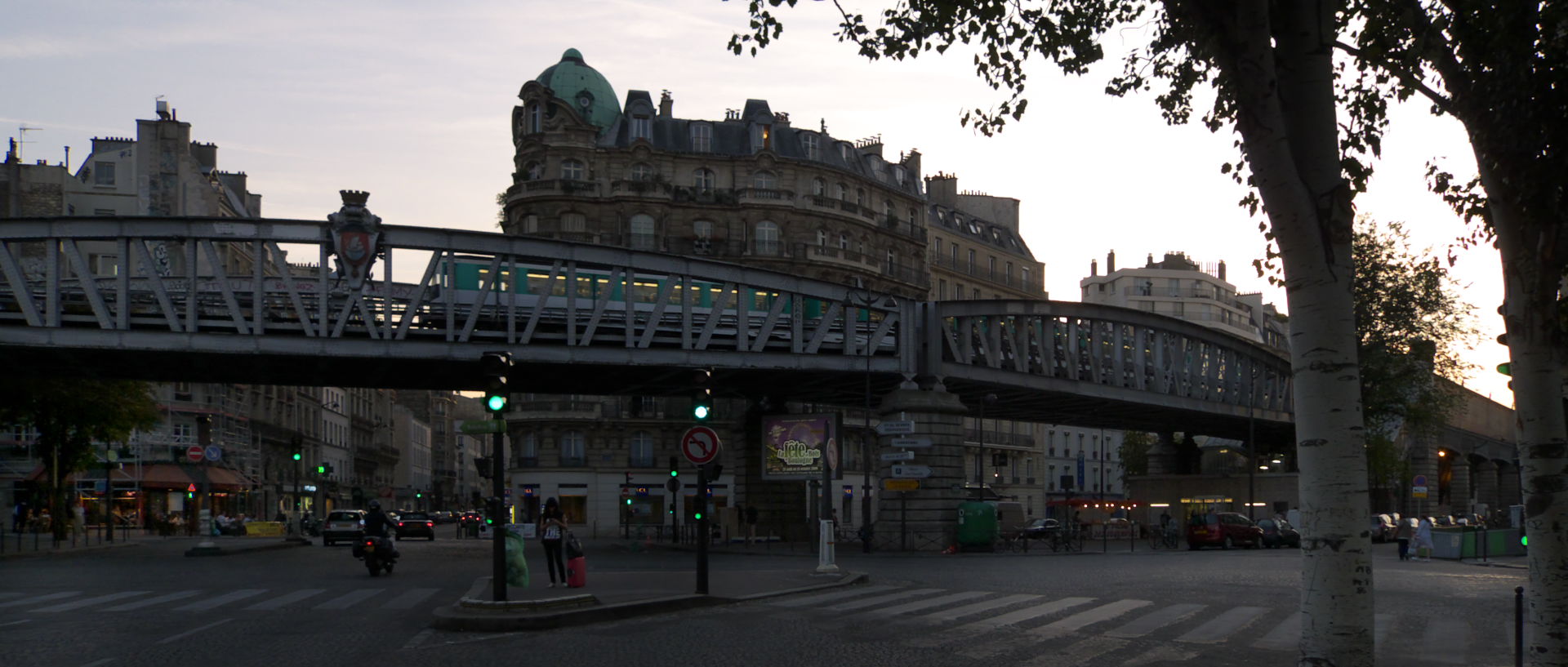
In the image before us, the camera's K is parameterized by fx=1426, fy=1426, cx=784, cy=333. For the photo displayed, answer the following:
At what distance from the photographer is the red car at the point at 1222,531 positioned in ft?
163

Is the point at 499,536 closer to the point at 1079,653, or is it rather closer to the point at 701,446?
the point at 701,446

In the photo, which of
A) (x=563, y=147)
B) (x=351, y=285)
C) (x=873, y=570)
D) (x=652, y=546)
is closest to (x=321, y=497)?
(x=563, y=147)

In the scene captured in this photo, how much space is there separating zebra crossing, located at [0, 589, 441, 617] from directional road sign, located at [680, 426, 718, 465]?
4.23 metres

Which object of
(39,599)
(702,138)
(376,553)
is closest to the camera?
(39,599)

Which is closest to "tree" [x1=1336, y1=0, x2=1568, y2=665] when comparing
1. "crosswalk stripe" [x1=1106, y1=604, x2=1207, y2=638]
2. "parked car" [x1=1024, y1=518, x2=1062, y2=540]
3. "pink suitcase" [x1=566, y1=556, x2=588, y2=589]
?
"crosswalk stripe" [x1=1106, y1=604, x2=1207, y2=638]

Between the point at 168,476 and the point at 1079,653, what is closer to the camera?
→ the point at 1079,653

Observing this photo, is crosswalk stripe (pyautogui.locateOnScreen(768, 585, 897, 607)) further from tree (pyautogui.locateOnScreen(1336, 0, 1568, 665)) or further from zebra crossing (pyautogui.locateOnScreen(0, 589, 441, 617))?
tree (pyautogui.locateOnScreen(1336, 0, 1568, 665))

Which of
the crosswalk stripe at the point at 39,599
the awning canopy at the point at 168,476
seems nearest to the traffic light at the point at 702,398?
the crosswalk stripe at the point at 39,599

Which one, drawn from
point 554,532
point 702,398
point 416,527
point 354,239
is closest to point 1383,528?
point 416,527

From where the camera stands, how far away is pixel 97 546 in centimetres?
4516

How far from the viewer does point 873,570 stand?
29984 mm

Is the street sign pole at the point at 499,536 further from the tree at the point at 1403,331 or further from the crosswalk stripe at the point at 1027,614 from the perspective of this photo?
the tree at the point at 1403,331

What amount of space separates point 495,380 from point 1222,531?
38197mm

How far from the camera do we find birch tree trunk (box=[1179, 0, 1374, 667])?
28.1 ft
